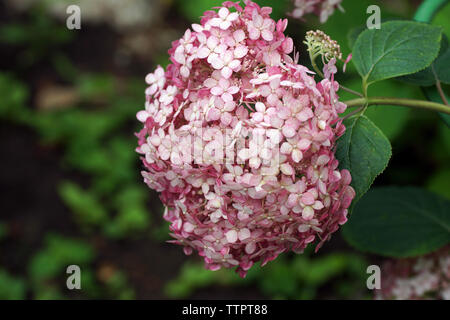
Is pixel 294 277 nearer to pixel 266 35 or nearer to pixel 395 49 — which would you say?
pixel 395 49

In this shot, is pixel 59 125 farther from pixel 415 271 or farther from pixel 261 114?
pixel 261 114

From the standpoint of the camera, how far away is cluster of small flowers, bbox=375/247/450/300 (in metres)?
1.21

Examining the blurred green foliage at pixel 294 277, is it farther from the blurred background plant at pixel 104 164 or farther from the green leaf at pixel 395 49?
the green leaf at pixel 395 49

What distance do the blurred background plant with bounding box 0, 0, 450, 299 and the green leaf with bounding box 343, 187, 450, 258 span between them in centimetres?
24

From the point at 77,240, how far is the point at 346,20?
147 cm

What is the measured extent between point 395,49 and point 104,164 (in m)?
1.75

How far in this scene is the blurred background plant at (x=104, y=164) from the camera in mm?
1979

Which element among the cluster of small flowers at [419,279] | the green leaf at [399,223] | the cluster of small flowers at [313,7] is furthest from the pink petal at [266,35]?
the cluster of small flowers at [419,279]

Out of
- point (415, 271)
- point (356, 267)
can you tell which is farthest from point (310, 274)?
point (415, 271)

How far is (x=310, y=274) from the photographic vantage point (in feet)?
6.47

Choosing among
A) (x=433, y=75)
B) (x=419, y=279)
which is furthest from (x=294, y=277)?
(x=433, y=75)

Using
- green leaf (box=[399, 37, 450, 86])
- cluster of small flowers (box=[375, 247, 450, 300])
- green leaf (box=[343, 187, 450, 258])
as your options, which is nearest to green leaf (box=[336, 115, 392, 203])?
green leaf (box=[399, 37, 450, 86])

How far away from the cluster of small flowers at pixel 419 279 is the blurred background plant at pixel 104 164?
0.26 meters

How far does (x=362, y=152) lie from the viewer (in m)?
0.78
